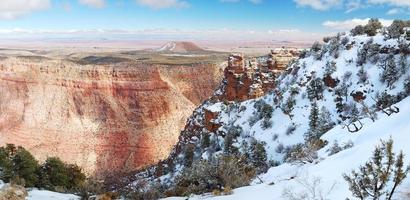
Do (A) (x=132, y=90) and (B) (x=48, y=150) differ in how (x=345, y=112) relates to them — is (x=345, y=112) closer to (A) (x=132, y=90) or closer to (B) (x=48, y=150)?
(B) (x=48, y=150)

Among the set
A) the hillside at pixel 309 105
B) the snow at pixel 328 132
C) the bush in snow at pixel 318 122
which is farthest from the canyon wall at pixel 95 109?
the bush in snow at pixel 318 122

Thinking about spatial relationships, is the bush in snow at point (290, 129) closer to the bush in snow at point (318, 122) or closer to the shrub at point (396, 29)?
the bush in snow at point (318, 122)

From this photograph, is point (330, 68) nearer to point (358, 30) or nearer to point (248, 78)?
point (358, 30)

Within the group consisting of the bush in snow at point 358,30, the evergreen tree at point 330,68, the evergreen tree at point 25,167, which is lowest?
the evergreen tree at point 25,167

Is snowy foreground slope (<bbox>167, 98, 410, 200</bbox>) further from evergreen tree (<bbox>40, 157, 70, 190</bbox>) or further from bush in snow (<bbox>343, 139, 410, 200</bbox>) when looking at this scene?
evergreen tree (<bbox>40, 157, 70, 190</bbox>)

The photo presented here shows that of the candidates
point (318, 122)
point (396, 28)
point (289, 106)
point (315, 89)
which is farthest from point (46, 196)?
point (396, 28)

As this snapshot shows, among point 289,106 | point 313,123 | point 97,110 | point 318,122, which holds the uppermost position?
point 289,106
